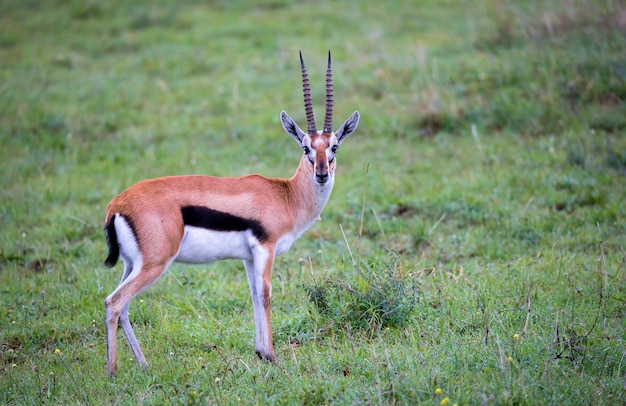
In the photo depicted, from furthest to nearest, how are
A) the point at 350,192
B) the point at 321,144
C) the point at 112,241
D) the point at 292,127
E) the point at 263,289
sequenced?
the point at 350,192 < the point at 292,127 < the point at 321,144 < the point at 263,289 < the point at 112,241

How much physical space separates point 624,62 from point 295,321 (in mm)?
7232

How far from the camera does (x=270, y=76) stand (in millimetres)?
12555

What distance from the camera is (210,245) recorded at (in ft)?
18.1

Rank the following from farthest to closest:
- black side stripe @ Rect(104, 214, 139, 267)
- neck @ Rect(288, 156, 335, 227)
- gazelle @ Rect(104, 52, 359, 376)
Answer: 1. neck @ Rect(288, 156, 335, 227)
2. black side stripe @ Rect(104, 214, 139, 267)
3. gazelle @ Rect(104, 52, 359, 376)

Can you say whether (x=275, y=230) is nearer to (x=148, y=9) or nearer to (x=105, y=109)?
(x=105, y=109)

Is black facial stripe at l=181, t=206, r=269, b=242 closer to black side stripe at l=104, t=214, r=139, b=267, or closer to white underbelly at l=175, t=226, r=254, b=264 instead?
white underbelly at l=175, t=226, r=254, b=264

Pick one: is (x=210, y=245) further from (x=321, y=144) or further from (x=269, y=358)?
(x=321, y=144)

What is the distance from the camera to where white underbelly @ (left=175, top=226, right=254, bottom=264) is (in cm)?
548

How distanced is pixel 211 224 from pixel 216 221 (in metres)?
0.04

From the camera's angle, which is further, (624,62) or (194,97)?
(194,97)

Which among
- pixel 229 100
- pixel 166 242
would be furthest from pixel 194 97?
pixel 166 242

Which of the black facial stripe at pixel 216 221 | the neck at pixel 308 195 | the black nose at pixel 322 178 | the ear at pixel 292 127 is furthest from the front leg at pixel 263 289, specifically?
the ear at pixel 292 127

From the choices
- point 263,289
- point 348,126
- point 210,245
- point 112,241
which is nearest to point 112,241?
point 112,241

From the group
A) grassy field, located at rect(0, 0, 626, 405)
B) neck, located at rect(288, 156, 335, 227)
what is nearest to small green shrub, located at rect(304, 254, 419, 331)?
grassy field, located at rect(0, 0, 626, 405)
